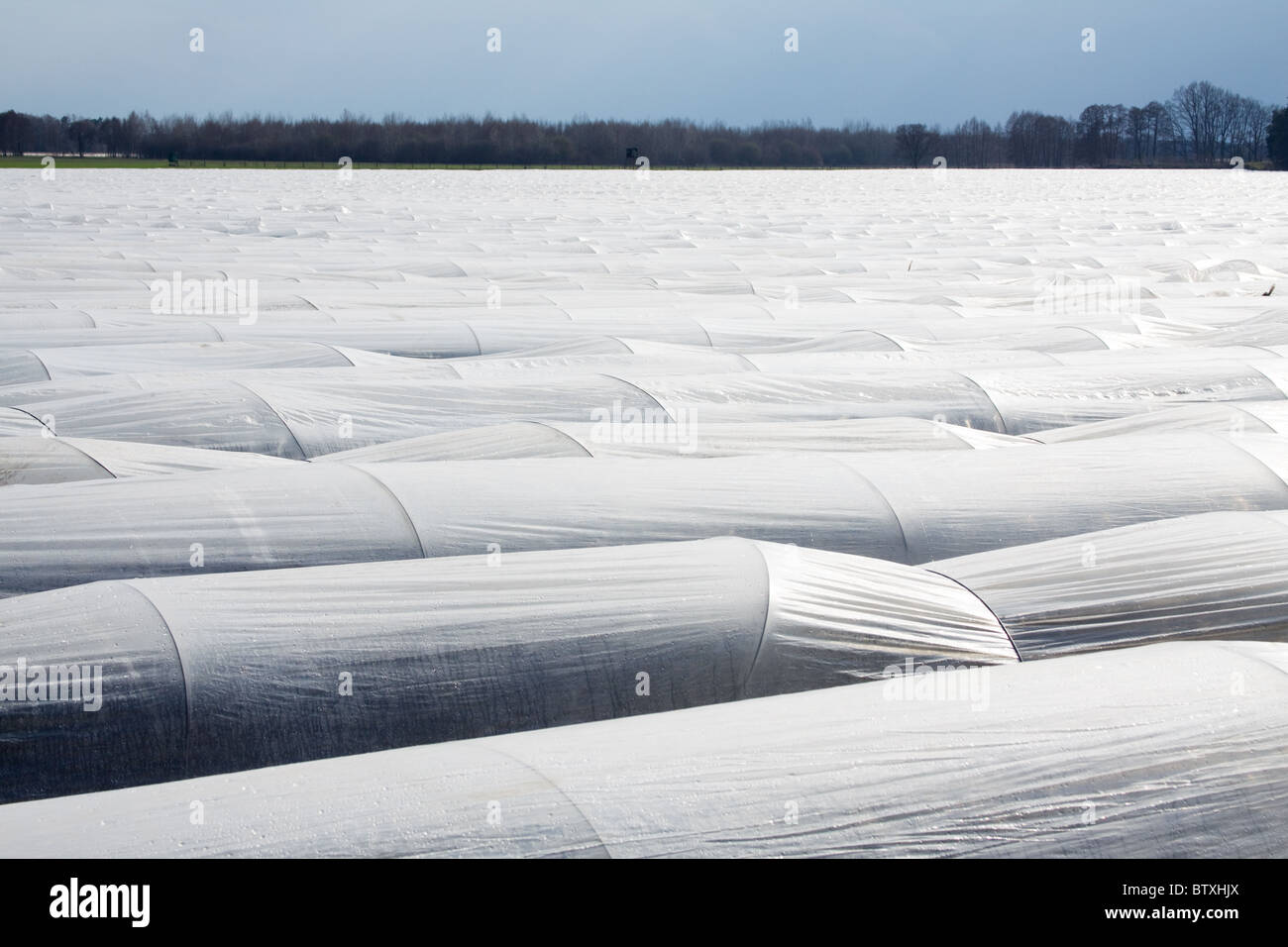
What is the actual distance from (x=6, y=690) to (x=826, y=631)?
9.71ft

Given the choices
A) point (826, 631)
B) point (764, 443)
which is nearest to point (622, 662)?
point (826, 631)

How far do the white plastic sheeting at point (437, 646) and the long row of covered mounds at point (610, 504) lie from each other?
26.4 inches

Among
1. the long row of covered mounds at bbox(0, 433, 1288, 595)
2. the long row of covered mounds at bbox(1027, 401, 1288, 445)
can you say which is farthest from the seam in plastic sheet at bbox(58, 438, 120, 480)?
the long row of covered mounds at bbox(1027, 401, 1288, 445)

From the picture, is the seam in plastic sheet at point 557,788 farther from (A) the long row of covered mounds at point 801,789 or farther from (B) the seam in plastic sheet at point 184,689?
(B) the seam in plastic sheet at point 184,689

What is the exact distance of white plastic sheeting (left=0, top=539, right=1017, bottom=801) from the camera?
14.3ft

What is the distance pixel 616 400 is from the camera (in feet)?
28.6

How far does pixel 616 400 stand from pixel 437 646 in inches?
168

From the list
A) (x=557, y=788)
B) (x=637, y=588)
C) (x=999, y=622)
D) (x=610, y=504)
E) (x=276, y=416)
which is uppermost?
(x=276, y=416)

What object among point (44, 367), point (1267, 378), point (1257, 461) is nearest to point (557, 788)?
point (1257, 461)

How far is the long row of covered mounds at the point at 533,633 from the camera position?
4.36 metres

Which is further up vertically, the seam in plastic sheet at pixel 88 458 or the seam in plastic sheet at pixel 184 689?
the seam in plastic sheet at pixel 88 458

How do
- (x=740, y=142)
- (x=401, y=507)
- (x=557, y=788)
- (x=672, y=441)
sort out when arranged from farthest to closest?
(x=740, y=142)
(x=672, y=441)
(x=401, y=507)
(x=557, y=788)

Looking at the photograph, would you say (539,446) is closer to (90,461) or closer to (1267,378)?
(90,461)

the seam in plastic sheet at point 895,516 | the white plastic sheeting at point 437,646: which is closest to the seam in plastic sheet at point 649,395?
the seam in plastic sheet at point 895,516
